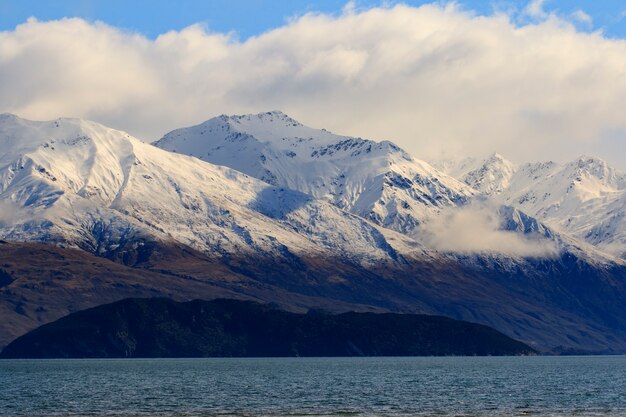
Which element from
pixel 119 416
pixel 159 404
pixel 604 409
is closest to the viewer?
pixel 119 416

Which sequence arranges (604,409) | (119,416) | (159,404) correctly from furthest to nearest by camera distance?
(159,404), (604,409), (119,416)

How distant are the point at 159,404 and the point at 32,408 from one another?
19.5m

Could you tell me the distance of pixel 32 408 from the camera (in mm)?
184250

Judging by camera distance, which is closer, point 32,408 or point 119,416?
point 119,416

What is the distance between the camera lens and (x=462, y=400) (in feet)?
653

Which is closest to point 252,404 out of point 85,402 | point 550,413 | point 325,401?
point 325,401

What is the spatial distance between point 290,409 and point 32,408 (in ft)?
129

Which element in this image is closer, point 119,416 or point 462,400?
point 119,416

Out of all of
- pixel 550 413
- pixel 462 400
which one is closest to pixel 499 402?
pixel 462 400

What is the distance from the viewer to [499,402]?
633ft

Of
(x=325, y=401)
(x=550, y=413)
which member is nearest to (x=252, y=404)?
(x=325, y=401)

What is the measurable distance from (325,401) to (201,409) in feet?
84.4

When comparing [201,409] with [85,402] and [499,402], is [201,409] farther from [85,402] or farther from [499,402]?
[499,402]

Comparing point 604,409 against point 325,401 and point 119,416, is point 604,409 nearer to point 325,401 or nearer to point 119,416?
point 325,401
